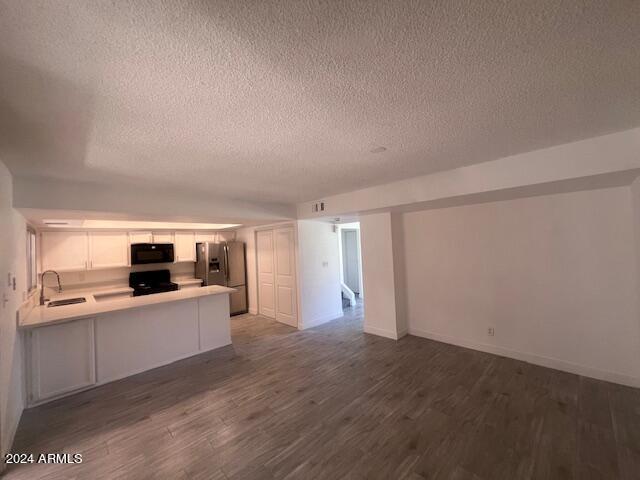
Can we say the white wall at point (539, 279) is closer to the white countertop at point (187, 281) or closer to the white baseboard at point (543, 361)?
the white baseboard at point (543, 361)

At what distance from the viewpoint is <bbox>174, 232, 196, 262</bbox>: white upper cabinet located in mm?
5828

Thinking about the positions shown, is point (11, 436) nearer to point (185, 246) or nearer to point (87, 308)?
point (87, 308)

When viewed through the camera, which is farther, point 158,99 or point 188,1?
point 158,99

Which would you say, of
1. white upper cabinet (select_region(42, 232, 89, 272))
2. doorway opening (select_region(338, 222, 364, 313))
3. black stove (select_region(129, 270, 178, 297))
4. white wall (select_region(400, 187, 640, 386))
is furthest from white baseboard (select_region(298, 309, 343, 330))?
white upper cabinet (select_region(42, 232, 89, 272))

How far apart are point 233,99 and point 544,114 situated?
2076mm

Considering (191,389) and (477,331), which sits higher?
(477,331)

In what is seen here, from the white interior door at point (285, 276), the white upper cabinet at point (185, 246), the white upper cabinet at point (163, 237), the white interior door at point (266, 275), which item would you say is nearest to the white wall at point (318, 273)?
the white interior door at point (285, 276)

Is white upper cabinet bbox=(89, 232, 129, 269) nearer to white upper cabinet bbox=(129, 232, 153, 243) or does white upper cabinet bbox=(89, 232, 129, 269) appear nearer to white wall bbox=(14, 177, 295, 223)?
white upper cabinet bbox=(129, 232, 153, 243)

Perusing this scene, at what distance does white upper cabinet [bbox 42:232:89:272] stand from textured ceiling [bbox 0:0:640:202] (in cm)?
281

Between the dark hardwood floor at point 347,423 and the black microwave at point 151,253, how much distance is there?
2674mm

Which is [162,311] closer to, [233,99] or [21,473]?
[21,473]

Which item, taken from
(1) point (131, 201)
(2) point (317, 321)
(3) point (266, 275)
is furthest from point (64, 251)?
(2) point (317, 321)

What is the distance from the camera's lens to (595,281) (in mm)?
2873

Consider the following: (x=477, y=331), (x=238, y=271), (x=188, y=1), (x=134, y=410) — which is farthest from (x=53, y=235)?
(x=477, y=331)
